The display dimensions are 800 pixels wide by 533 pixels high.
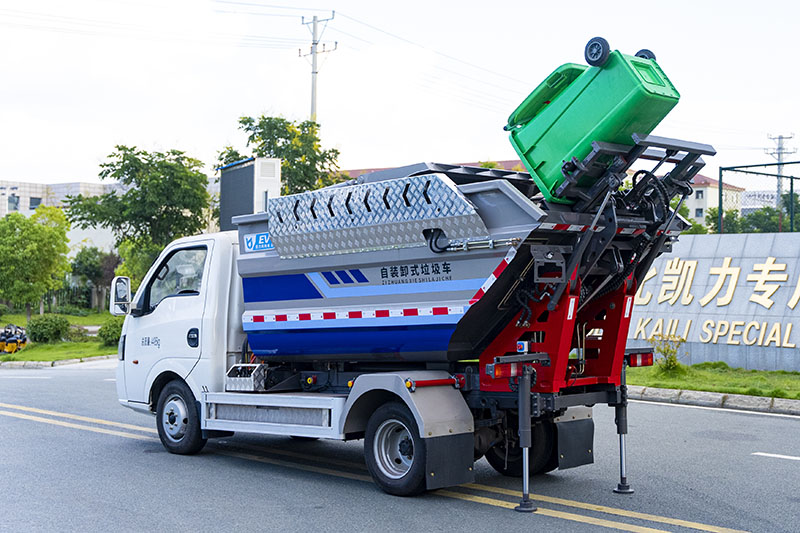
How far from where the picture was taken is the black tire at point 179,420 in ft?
30.3

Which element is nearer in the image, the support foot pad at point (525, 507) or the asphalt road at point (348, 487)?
the asphalt road at point (348, 487)

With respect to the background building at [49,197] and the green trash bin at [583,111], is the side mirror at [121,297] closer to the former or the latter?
the green trash bin at [583,111]

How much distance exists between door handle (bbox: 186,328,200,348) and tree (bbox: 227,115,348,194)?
1932cm

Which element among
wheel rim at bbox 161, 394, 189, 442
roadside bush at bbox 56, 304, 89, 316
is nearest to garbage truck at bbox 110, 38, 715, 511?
wheel rim at bbox 161, 394, 189, 442

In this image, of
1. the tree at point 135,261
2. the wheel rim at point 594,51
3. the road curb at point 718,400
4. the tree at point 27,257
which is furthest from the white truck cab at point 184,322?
the tree at point 27,257

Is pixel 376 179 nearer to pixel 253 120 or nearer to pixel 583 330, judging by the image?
pixel 583 330

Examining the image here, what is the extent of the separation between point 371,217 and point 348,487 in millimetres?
2323

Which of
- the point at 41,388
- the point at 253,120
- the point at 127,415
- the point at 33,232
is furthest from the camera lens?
the point at 33,232

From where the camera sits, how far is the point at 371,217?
7672 millimetres

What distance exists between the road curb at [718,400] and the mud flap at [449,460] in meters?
6.79

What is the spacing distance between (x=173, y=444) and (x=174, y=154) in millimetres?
24198

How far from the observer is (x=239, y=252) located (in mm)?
9062

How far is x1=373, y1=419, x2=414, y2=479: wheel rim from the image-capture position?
7.36 meters

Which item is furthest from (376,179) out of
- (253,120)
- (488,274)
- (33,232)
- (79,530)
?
(33,232)
